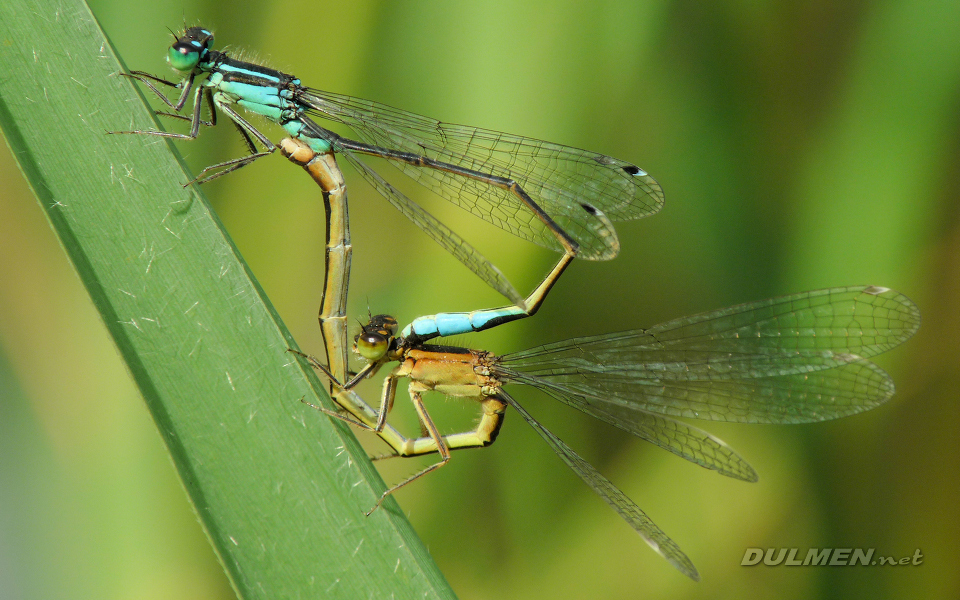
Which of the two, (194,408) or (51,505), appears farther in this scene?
(51,505)

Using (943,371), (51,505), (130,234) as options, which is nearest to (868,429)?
(943,371)

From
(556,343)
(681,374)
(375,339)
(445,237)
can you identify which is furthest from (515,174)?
(681,374)

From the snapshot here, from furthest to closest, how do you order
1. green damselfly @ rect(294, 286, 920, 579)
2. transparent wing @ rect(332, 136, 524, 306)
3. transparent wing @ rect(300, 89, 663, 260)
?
transparent wing @ rect(300, 89, 663, 260) → green damselfly @ rect(294, 286, 920, 579) → transparent wing @ rect(332, 136, 524, 306)

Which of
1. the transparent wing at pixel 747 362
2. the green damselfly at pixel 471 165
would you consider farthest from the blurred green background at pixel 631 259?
the transparent wing at pixel 747 362

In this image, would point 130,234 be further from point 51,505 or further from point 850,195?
point 850,195

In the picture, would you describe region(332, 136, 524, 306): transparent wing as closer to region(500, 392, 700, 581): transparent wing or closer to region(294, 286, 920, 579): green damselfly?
region(294, 286, 920, 579): green damselfly

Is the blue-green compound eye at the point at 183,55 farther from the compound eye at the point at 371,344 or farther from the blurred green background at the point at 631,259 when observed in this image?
the compound eye at the point at 371,344

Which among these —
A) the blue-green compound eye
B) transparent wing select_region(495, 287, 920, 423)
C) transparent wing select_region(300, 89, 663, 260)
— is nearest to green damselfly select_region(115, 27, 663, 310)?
transparent wing select_region(300, 89, 663, 260)
